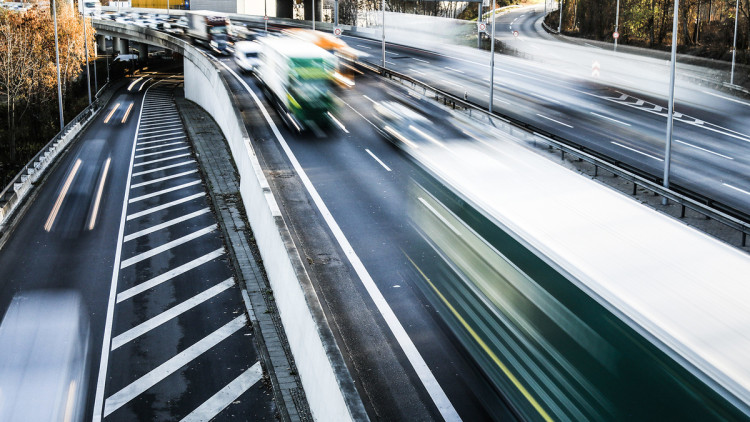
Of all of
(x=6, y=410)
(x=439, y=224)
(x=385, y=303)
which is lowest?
(x=6, y=410)

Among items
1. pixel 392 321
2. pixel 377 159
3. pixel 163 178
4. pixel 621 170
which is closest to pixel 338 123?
pixel 377 159

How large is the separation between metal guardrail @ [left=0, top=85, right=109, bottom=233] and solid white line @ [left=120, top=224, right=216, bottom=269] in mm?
6664

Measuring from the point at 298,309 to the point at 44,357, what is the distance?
6294 mm

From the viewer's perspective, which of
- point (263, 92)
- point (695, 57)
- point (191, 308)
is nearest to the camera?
point (191, 308)

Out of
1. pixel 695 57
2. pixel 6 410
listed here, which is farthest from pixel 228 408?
pixel 695 57

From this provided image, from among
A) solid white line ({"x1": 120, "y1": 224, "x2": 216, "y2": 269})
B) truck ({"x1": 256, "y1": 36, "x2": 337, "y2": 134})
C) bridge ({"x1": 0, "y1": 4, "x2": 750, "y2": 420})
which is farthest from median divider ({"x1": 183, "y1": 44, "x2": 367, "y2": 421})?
truck ({"x1": 256, "y1": 36, "x2": 337, "y2": 134})

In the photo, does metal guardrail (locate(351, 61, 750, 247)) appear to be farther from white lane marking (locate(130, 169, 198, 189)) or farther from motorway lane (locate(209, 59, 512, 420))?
white lane marking (locate(130, 169, 198, 189))

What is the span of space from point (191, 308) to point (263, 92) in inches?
1174

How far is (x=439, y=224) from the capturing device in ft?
64.5

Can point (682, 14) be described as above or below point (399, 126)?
above

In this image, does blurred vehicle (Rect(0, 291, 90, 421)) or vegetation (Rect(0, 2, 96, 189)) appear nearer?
blurred vehicle (Rect(0, 291, 90, 421))

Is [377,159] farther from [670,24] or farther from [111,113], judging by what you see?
[670,24]

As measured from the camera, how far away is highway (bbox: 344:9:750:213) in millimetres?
30672

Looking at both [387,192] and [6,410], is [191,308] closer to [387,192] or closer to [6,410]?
[6,410]
